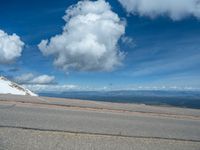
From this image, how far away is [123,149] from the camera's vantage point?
7.10 meters

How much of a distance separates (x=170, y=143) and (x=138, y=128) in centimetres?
209

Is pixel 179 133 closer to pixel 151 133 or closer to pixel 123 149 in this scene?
pixel 151 133

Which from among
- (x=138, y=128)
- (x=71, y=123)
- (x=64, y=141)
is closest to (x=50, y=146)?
(x=64, y=141)

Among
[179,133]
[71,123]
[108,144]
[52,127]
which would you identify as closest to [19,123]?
[52,127]

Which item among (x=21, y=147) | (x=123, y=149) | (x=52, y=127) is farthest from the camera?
(x=52, y=127)

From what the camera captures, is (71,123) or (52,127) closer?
(52,127)

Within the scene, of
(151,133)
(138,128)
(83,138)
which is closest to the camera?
(83,138)

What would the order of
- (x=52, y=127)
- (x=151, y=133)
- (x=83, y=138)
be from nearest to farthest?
(x=83, y=138) < (x=52, y=127) < (x=151, y=133)

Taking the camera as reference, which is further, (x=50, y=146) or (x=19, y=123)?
(x=19, y=123)

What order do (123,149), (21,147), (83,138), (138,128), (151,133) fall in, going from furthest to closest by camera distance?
(138,128), (151,133), (83,138), (123,149), (21,147)

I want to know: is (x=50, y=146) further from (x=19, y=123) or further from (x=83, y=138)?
(x=19, y=123)

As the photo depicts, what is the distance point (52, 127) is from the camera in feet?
29.2

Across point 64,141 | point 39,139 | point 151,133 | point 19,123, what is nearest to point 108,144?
point 64,141

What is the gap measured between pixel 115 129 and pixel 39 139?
2959 millimetres
